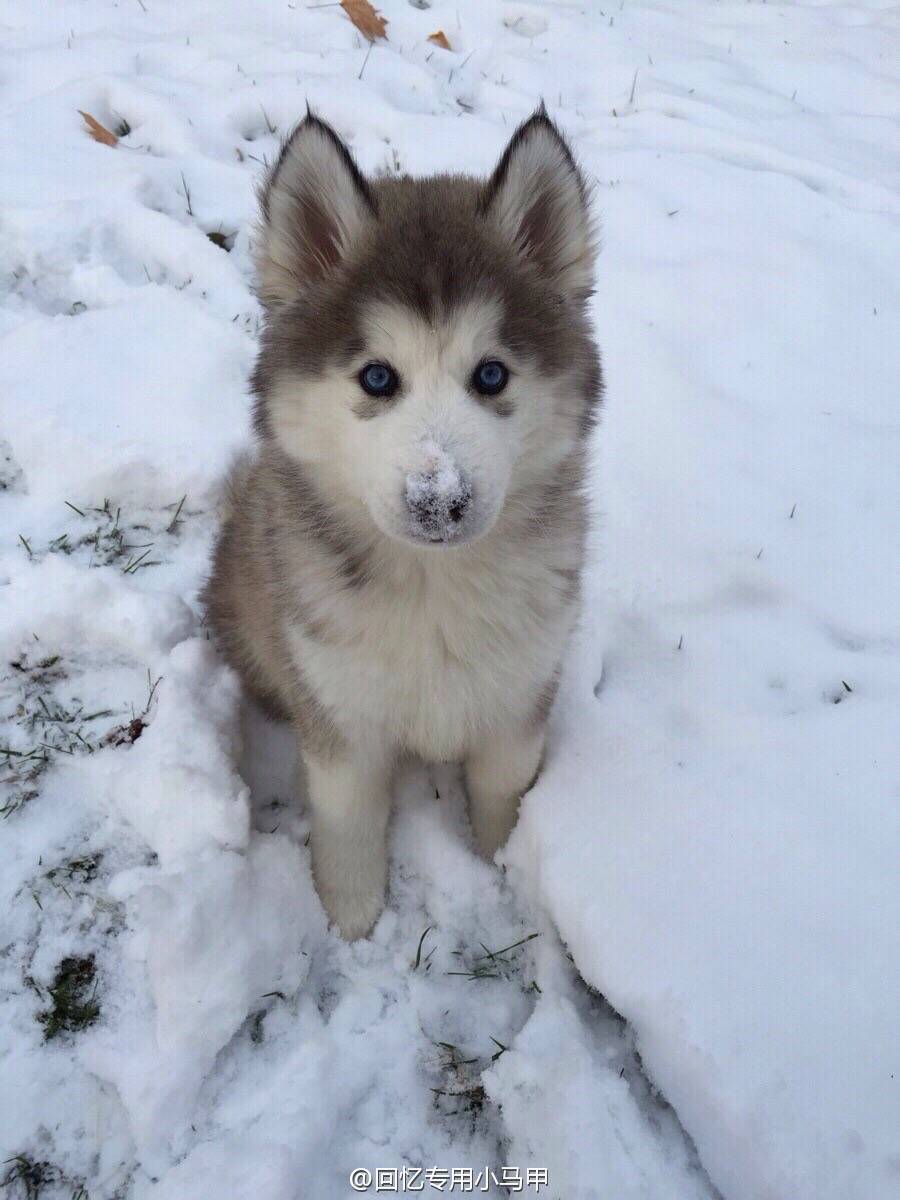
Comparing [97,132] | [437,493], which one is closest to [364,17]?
[97,132]

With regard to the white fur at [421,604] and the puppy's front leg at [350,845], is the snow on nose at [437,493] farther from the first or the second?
the puppy's front leg at [350,845]

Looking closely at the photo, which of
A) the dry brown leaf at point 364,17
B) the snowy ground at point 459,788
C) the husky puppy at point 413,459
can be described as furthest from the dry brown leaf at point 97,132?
the husky puppy at point 413,459

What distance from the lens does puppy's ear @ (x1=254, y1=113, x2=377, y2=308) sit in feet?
5.32

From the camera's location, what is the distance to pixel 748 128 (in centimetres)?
498

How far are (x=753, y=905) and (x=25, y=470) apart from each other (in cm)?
270

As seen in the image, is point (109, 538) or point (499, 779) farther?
point (109, 538)

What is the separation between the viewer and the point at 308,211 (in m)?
1.71

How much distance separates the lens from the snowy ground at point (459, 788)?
1731 mm

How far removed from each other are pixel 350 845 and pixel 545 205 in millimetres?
1552

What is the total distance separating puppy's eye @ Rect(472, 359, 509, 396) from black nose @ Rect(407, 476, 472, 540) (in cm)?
28

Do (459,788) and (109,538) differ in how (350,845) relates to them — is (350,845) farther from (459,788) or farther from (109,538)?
(109,538)

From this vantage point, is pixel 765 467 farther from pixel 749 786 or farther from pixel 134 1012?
pixel 134 1012

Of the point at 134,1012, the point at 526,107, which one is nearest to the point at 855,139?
Result: the point at 526,107

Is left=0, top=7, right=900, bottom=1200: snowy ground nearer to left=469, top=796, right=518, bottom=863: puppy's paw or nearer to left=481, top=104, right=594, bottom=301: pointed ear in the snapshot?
left=469, top=796, right=518, bottom=863: puppy's paw
